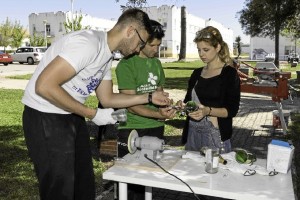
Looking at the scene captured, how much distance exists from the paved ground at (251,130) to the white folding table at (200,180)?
6.28ft

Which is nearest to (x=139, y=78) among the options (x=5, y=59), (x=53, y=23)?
(x=5, y=59)

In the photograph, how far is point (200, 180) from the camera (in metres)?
2.62

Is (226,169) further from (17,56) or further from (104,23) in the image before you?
(104,23)

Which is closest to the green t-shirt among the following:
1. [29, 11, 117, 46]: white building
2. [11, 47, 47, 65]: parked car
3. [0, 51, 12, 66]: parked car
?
[0, 51, 12, 66]: parked car

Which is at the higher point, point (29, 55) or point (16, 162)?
point (29, 55)

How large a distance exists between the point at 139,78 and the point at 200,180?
1.32m

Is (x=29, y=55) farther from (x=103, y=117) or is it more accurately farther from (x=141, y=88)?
(x=103, y=117)

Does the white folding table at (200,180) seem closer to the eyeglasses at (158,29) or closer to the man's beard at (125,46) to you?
the man's beard at (125,46)

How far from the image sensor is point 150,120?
3.66 meters

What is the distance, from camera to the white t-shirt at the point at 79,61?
2.44 m

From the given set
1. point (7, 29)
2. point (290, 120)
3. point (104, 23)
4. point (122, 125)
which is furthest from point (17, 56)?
point (104, 23)

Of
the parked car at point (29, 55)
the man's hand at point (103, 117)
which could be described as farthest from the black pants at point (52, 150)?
the parked car at point (29, 55)

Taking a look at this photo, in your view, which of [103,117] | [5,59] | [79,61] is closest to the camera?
[79,61]

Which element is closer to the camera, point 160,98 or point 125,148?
point 160,98
